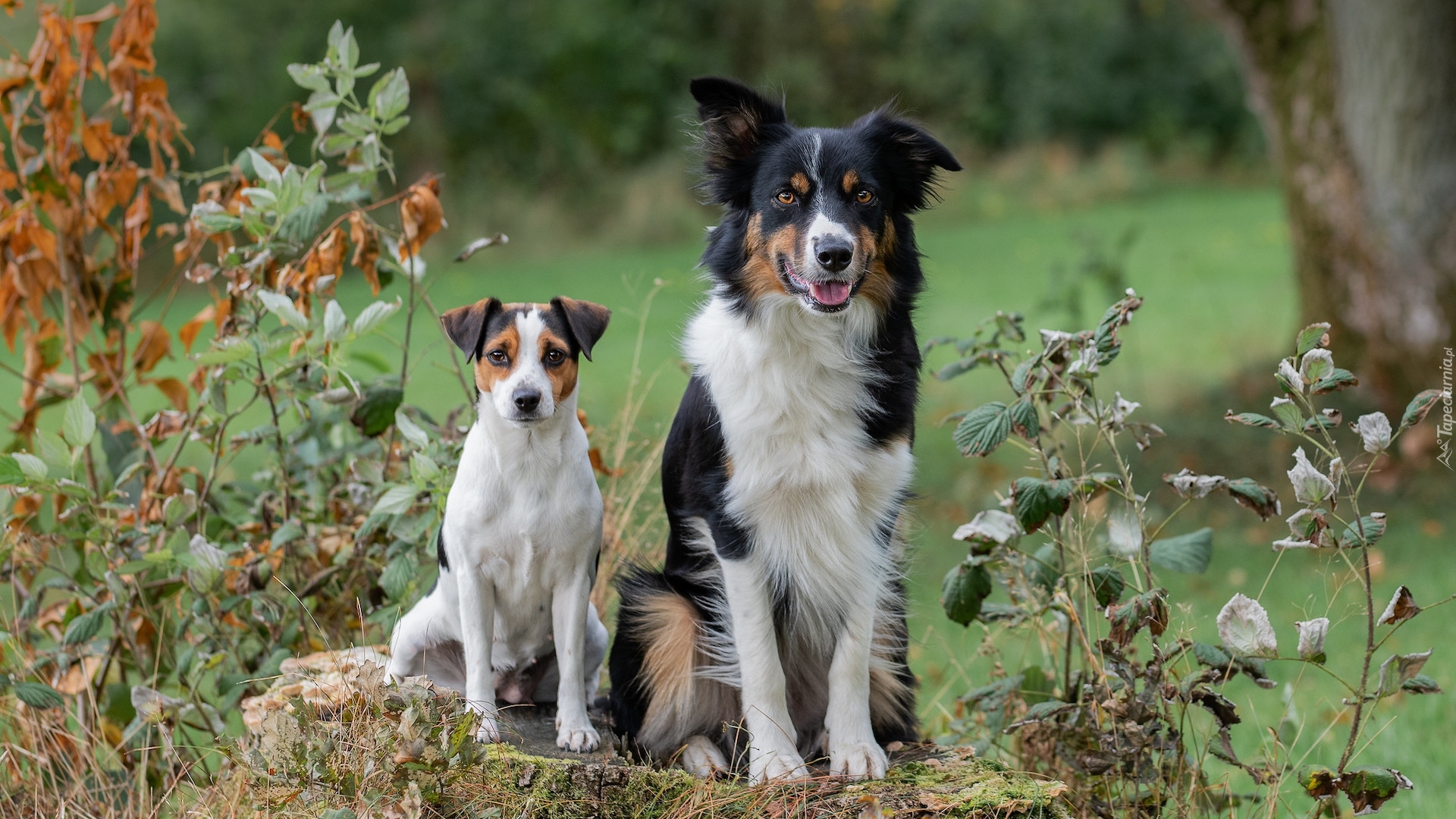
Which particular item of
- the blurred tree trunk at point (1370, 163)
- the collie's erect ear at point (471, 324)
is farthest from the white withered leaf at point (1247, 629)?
the blurred tree trunk at point (1370, 163)

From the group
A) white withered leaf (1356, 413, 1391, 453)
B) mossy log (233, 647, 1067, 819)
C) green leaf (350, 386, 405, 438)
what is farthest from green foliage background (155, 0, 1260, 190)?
white withered leaf (1356, 413, 1391, 453)

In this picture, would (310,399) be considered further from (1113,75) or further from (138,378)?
(1113,75)

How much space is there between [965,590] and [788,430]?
654 mm

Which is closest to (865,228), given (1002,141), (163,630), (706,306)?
(706,306)

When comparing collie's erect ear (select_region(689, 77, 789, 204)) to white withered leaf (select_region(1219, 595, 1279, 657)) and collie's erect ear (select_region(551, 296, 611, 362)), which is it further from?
white withered leaf (select_region(1219, 595, 1279, 657))

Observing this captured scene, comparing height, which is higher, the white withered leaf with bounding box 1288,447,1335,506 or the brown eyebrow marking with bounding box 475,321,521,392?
the brown eyebrow marking with bounding box 475,321,521,392

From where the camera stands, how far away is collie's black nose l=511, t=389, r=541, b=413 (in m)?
2.84

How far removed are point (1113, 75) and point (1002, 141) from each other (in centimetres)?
254

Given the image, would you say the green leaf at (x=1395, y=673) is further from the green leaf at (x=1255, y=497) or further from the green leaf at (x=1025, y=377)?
the green leaf at (x=1025, y=377)

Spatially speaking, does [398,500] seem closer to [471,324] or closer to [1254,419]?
[471,324]

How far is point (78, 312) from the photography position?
415 cm

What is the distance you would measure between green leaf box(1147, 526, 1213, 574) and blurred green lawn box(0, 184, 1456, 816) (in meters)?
0.26

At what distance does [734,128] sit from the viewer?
10.2ft

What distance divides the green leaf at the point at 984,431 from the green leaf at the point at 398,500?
56.2 inches
